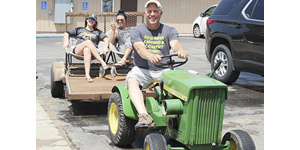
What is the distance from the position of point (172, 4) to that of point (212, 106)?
20.9m

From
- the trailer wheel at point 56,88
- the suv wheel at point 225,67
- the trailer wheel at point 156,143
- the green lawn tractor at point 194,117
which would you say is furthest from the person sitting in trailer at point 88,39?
the trailer wheel at point 156,143

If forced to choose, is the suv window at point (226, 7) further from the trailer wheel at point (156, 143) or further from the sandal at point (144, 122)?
the trailer wheel at point (156, 143)

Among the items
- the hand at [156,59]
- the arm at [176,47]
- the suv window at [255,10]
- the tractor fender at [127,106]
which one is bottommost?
the tractor fender at [127,106]

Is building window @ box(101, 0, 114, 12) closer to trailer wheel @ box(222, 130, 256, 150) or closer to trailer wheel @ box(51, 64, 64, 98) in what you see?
trailer wheel @ box(51, 64, 64, 98)

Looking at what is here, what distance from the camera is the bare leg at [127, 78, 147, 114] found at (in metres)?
5.17

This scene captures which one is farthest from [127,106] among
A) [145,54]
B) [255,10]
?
[255,10]

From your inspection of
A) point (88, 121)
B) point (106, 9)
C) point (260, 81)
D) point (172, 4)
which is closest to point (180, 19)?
point (172, 4)

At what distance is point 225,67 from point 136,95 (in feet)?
15.8

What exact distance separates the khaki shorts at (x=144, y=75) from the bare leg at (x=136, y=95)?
9cm

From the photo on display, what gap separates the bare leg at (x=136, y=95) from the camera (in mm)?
5172

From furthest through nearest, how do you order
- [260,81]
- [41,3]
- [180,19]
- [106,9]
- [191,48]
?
1. [180,19]
2. [106,9]
3. [41,3]
4. [191,48]
5. [260,81]

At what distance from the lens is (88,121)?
6934 mm

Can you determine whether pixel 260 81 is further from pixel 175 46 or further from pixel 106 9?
pixel 106 9
